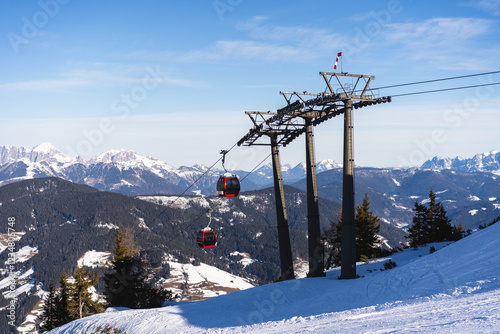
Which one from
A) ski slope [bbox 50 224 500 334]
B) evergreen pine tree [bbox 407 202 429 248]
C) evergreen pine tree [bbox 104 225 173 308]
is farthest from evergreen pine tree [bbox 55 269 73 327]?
evergreen pine tree [bbox 407 202 429 248]

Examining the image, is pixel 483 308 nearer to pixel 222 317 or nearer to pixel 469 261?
pixel 469 261

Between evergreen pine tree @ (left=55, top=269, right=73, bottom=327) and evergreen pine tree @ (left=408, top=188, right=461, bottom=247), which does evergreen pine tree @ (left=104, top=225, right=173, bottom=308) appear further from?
evergreen pine tree @ (left=408, top=188, right=461, bottom=247)

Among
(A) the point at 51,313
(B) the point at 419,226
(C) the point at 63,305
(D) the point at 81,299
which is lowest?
(A) the point at 51,313

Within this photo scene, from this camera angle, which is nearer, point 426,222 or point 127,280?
point 127,280

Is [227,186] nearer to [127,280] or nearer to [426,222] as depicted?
[127,280]

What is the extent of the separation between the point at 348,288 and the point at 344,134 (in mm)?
9057

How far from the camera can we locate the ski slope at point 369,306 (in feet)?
42.6

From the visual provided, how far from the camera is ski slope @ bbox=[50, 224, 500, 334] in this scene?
13.0 metres

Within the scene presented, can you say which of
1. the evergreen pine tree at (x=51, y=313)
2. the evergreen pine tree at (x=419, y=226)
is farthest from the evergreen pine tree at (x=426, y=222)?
the evergreen pine tree at (x=51, y=313)

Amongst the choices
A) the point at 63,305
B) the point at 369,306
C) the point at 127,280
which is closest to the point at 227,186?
the point at 369,306

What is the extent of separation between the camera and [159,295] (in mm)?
45875

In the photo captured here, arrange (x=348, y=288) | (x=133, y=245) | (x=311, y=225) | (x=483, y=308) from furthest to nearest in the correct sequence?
(x=133, y=245)
(x=311, y=225)
(x=348, y=288)
(x=483, y=308)

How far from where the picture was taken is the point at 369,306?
1639 cm

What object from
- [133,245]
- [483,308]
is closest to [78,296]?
[133,245]
